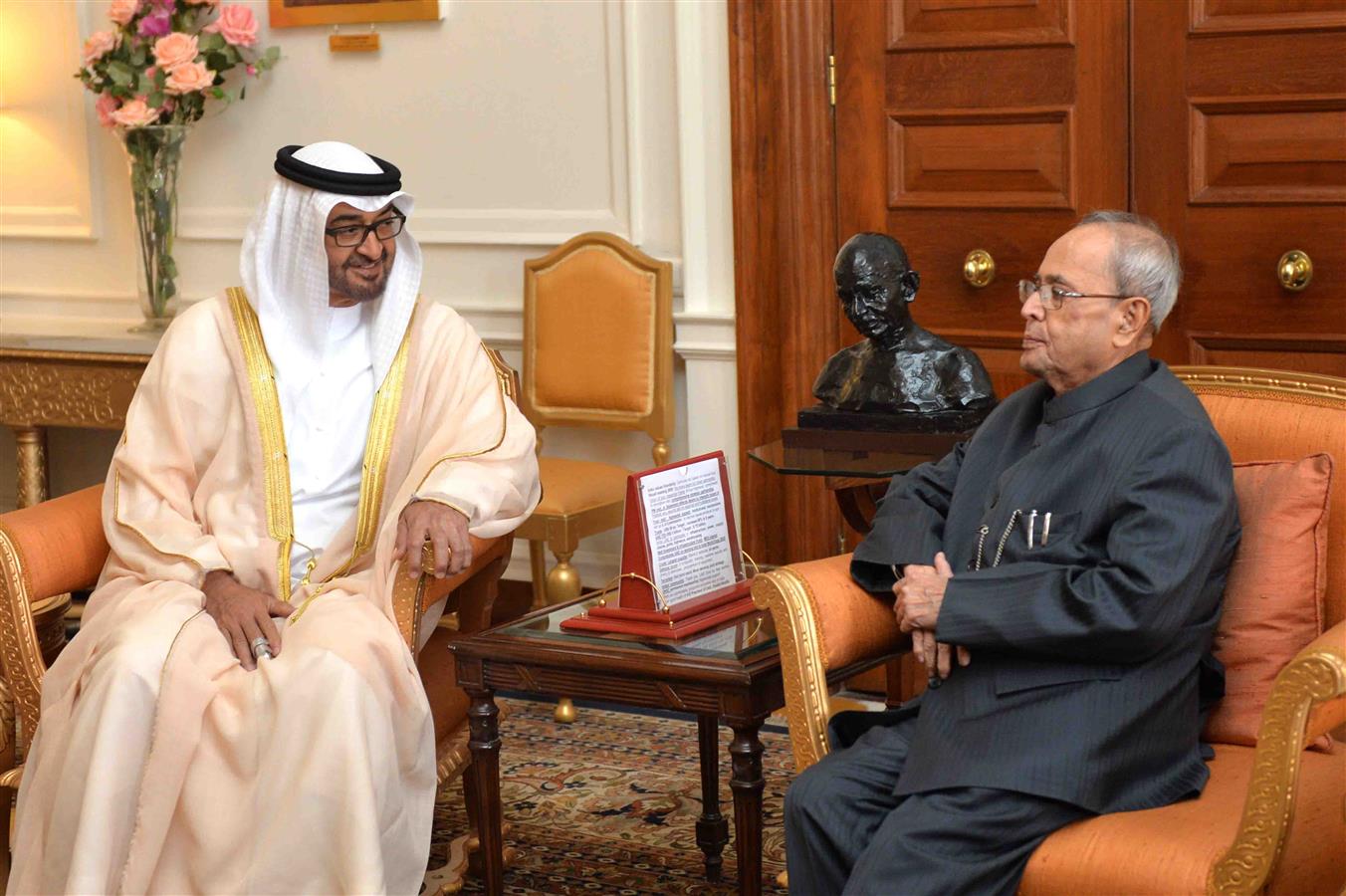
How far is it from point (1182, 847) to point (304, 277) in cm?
209

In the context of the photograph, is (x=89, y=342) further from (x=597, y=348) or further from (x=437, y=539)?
(x=437, y=539)

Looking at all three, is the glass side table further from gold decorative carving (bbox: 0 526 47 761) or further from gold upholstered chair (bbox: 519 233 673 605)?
gold decorative carving (bbox: 0 526 47 761)

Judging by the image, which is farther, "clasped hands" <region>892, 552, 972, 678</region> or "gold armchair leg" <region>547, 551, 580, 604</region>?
"gold armchair leg" <region>547, 551, 580, 604</region>

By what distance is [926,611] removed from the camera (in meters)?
2.70

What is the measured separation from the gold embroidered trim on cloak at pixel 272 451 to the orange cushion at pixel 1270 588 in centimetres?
181

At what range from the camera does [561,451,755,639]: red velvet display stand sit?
3.02 metres

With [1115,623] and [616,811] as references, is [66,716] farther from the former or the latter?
[1115,623]

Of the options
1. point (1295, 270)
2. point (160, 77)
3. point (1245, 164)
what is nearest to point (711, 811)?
point (1295, 270)

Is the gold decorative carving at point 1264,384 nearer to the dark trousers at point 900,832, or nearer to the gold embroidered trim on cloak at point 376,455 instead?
the dark trousers at point 900,832

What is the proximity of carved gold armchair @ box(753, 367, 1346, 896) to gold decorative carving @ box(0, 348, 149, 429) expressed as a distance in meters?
3.22

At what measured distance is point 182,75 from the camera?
5445 mm

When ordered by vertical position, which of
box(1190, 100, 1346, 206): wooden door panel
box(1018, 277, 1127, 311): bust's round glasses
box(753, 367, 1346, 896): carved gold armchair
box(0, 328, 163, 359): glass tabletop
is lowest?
box(753, 367, 1346, 896): carved gold armchair

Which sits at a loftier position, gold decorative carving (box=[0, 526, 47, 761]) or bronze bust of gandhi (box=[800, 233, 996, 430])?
bronze bust of gandhi (box=[800, 233, 996, 430])

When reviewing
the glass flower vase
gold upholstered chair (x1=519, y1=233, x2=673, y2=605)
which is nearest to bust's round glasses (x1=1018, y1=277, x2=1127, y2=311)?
gold upholstered chair (x1=519, y1=233, x2=673, y2=605)
